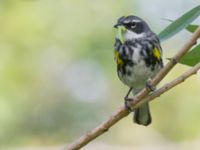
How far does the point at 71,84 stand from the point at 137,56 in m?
3.42

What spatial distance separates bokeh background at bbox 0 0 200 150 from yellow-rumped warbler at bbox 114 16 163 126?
1844 millimetres

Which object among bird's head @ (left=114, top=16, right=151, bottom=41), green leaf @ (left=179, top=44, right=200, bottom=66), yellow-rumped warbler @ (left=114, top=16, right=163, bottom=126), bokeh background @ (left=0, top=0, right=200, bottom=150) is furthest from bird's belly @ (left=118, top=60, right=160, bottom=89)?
bokeh background @ (left=0, top=0, right=200, bottom=150)

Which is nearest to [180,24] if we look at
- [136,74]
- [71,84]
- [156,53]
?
[156,53]

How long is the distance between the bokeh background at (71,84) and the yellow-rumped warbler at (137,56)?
1.84 metres

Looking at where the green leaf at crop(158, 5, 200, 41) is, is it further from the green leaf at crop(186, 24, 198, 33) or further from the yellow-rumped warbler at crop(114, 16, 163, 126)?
the yellow-rumped warbler at crop(114, 16, 163, 126)

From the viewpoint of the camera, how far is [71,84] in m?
6.07

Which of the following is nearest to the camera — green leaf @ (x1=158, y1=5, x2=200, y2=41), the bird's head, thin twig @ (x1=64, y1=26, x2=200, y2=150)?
thin twig @ (x1=64, y1=26, x2=200, y2=150)

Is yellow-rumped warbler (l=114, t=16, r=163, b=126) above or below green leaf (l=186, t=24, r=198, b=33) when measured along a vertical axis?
below

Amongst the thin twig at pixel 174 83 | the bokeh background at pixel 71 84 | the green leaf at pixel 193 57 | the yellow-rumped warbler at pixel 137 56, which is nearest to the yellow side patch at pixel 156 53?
the yellow-rumped warbler at pixel 137 56

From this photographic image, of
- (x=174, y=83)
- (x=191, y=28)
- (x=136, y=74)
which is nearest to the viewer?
(x=174, y=83)

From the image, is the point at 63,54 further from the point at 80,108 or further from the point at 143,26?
the point at 143,26

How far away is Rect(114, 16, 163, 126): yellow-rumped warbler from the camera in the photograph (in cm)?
260

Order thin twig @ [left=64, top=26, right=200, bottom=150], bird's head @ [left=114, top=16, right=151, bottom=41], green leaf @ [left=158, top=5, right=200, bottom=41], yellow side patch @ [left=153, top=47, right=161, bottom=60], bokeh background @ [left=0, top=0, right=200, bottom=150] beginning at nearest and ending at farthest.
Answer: thin twig @ [left=64, top=26, right=200, bottom=150] → green leaf @ [left=158, top=5, right=200, bottom=41] → yellow side patch @ [left=153, top=47, right=161, bottom=60] → bird's head @ [left=114, top=16, right=151, bottom=41] → bokeh background @ [left=0, top=0, right=200, bottom=150]

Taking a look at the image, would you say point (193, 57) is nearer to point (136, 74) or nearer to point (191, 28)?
point (191, 28)
